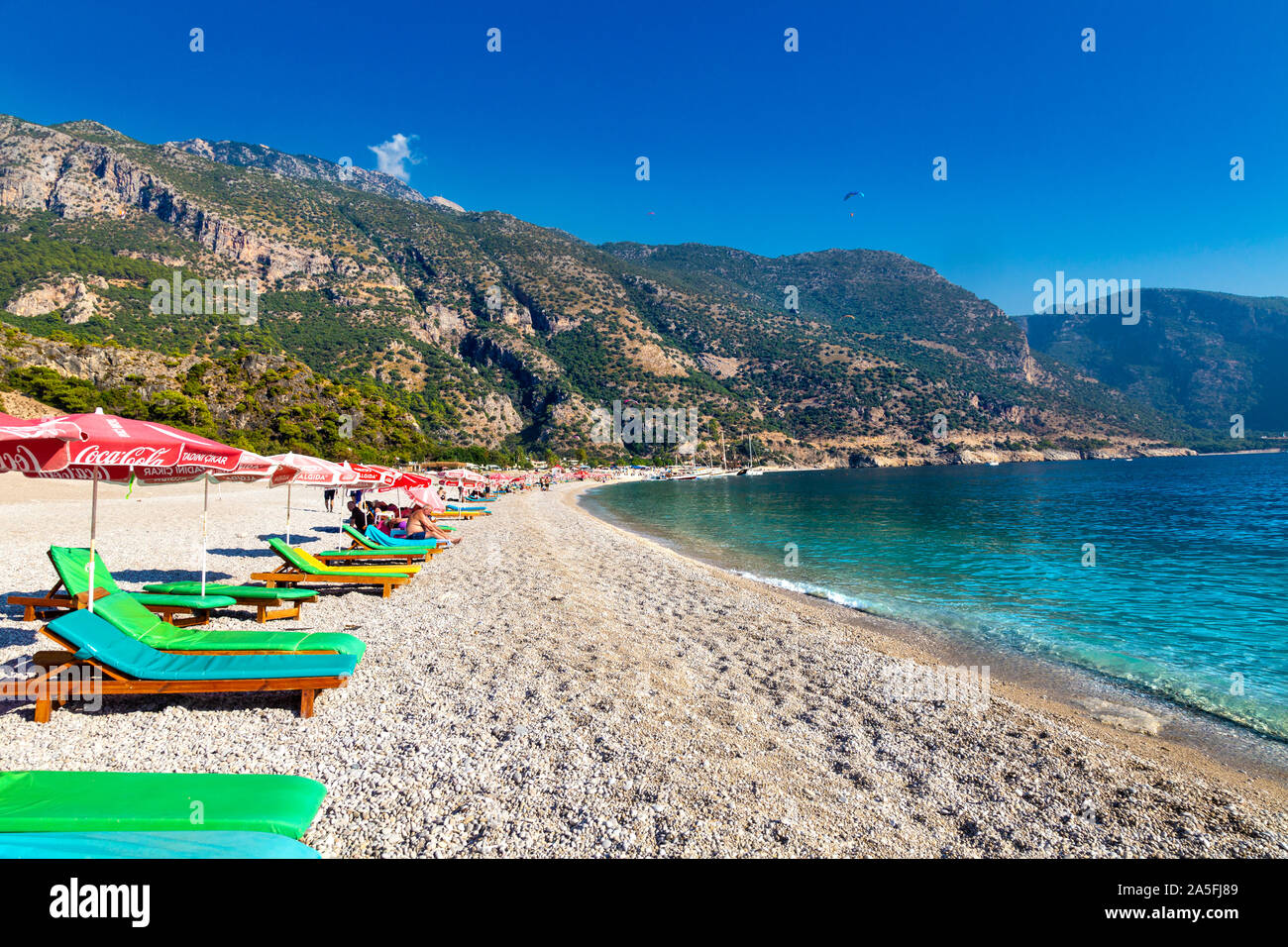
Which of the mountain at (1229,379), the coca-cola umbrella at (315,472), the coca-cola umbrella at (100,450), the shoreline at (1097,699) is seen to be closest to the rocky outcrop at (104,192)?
the coca-cola umbrella at (315,472)

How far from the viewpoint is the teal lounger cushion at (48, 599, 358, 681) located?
481 centimetres

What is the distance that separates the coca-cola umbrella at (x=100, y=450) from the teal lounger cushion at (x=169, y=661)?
0.50m

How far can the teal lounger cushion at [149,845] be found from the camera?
7.60ft

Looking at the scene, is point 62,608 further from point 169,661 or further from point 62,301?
point 62,301

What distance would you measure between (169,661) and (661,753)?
4380 mm

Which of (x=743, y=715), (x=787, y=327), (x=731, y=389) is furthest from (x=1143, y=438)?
(x=743, y=715)

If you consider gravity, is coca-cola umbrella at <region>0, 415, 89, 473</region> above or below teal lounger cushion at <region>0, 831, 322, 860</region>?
above

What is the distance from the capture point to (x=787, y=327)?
142500 mm

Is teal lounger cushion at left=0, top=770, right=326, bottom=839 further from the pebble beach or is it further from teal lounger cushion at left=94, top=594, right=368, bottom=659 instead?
teal lounger cushion at left=94, top=594, right=368, bottom=659

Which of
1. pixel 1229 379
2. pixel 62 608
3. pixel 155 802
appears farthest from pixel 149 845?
pixel 1229 379

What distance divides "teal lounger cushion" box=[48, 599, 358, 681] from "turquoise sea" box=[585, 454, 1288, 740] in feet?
30.2

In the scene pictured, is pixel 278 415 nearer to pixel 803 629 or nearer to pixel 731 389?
pixel 803 629

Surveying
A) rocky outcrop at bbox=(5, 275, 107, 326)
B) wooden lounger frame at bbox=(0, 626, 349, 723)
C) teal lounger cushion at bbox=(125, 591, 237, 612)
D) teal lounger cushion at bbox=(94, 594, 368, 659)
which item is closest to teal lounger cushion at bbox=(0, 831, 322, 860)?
wooden lounger frame at bbox=(0, 626, 349, 723)
